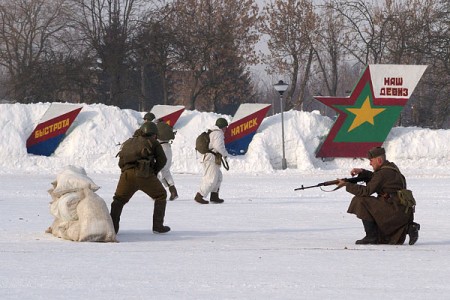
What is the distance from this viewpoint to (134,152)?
37.3 feet

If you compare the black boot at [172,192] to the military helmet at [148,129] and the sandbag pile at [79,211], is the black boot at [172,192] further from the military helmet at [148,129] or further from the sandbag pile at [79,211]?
the sandbag pile at [79,211]

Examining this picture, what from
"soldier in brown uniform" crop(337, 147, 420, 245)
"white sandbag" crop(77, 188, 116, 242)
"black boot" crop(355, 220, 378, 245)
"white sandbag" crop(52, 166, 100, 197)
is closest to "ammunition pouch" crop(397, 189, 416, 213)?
"soldier in brown uniform" crop(337, 147, 420, 245)

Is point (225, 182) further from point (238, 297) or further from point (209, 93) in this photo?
point (209, 93)

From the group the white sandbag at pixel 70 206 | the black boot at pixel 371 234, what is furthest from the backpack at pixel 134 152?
the black boot at pixel 371 234

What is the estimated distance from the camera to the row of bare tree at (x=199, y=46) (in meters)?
43.1

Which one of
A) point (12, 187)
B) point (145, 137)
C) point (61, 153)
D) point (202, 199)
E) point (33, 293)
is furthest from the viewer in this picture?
point (61, 153)

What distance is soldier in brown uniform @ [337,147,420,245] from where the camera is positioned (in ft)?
34.7

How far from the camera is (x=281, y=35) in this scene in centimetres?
5244

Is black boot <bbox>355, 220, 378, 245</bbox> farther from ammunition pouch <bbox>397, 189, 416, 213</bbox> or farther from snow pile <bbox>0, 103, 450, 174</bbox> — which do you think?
snow pile <bbox>0, 103, 450, 174</bbox>

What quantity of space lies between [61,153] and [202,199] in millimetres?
13989

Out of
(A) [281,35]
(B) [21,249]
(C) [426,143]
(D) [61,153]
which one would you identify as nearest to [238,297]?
(B) [21,249]

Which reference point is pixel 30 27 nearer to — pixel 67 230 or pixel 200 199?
pixel 200 199

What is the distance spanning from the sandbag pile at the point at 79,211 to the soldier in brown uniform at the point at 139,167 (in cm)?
55

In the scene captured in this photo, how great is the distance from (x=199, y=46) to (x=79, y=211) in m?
42.3
